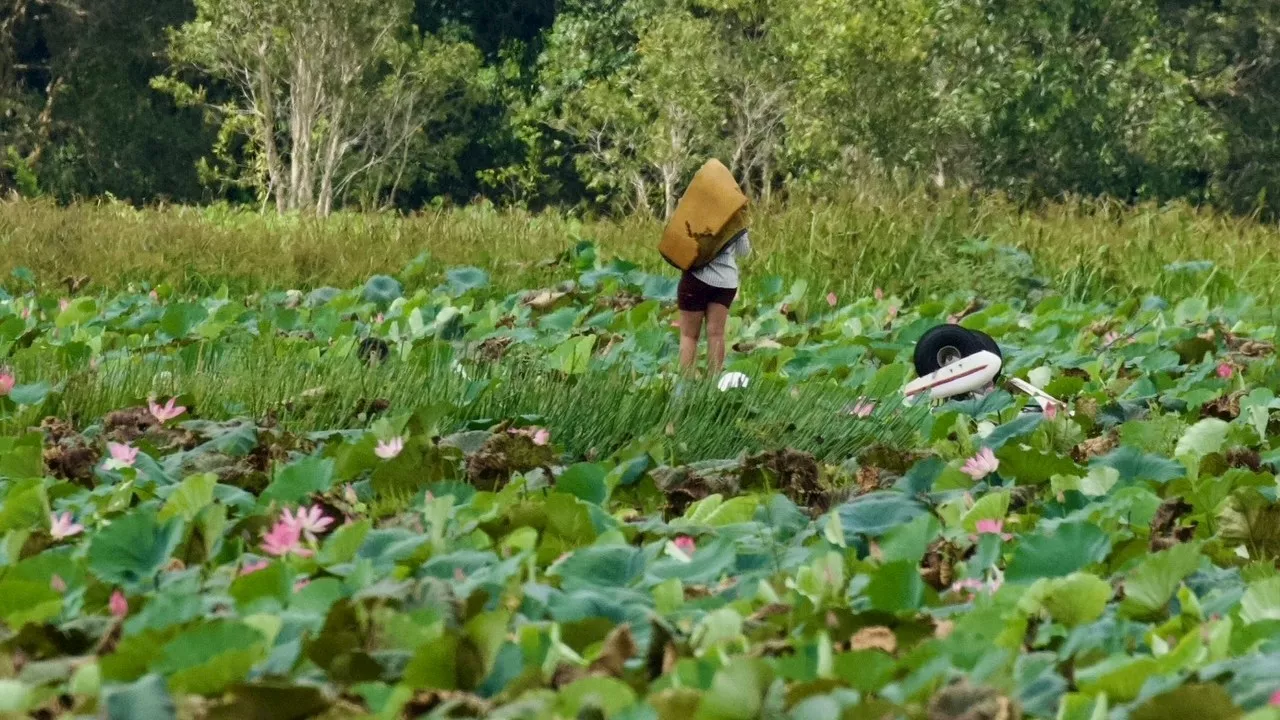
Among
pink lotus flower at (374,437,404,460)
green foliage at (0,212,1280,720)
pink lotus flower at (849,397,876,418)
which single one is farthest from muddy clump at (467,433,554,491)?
pink lotus flower at (849,397,876,418)

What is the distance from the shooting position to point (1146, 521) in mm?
3225

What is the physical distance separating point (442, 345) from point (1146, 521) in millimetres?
2570

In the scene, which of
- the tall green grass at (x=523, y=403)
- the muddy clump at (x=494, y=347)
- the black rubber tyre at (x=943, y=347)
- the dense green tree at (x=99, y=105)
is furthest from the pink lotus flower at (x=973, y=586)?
the dense green tree at (x=99, y=105)

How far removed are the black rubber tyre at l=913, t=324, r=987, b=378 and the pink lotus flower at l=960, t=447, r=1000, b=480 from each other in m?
2.15

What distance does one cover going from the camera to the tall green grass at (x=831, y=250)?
9883 millimetres

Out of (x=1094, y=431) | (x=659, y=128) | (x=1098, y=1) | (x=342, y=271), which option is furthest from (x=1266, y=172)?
(x=1094, y=431)

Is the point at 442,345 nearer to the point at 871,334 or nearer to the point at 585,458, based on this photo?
the point at 585,458

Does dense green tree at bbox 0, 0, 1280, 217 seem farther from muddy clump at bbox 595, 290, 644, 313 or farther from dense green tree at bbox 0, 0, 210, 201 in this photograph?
muddy clump at bbox 595, 290, 644, 313

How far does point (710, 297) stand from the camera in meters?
6.86

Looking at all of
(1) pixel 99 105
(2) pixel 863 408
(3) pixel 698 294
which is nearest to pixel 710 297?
(3) pixel 698 294

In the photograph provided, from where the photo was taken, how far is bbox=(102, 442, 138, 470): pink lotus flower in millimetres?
3477

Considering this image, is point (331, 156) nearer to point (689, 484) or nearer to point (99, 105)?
point (99, 105)

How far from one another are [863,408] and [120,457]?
2.13m

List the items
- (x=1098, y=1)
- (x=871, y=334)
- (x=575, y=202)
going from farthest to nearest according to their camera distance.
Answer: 1. (x=575, y=202)
2. (x=1098, y=1)
3. (x=871, y=334)
